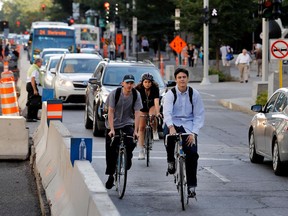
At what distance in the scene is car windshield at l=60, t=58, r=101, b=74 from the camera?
31.3m

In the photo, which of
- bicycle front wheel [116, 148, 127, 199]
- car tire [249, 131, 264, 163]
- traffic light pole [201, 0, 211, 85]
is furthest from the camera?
traffic light pole [201, 0, 211, 85]

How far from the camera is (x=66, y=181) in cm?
1061

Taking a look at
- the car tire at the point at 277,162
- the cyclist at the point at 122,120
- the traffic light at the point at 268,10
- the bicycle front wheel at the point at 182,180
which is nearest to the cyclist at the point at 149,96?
the car tire at the point at 277,162

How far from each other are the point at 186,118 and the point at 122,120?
117cm

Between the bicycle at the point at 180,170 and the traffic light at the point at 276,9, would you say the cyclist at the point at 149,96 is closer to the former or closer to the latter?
the bicycle at the point at 180,170

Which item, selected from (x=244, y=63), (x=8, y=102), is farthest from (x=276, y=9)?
(x=244, y=63)

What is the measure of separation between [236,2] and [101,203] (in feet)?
146

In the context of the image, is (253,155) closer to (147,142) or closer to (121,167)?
(147,142)

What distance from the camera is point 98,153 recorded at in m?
18.6

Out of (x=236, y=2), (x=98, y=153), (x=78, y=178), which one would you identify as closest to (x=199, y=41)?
(x=236, y=2)

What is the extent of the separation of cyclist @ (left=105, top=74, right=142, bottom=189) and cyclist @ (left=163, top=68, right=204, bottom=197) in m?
0.80

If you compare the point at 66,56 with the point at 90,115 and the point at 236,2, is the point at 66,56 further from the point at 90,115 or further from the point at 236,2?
the point at 236,2

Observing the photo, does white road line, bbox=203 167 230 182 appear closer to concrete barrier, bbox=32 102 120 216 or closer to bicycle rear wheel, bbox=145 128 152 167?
bicycle rear wheel, bbox=145 128 152 167

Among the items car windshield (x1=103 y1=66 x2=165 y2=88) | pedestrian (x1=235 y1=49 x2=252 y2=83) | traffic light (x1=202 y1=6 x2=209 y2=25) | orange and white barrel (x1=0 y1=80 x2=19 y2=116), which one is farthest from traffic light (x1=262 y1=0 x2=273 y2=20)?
pedestrian (x1=235 y1=49 x2=252 y2=83)
